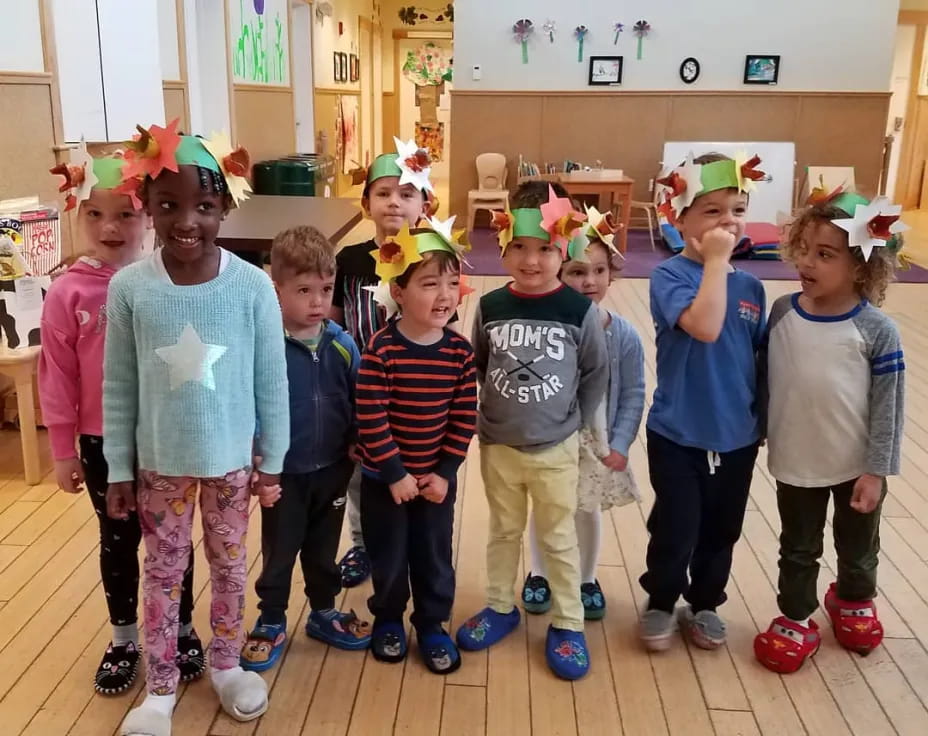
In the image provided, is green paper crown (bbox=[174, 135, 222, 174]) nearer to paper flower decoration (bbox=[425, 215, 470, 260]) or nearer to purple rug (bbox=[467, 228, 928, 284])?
paper flower decoration (bbox=[425, 215, 470, 260])

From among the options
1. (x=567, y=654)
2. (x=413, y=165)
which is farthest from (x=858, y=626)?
(x=413, y=165)

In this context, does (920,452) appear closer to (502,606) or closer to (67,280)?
(502,606)

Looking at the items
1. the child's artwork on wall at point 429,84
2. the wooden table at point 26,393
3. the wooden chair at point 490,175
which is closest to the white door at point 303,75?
the wooden chair at point 490,175

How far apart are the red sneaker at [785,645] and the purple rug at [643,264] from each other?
174 inches

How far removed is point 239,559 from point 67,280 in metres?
0.69

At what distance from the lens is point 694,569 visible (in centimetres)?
219

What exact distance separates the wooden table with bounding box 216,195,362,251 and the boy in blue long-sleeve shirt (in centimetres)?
155

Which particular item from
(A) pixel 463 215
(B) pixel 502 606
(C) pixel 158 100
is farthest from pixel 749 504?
(A) pixel 463 215

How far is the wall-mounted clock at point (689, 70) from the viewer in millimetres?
9039

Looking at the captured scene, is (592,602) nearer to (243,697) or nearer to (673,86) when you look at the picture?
(243,697)

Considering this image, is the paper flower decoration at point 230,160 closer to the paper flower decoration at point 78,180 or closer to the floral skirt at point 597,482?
the paper flower decoration at point 78,180

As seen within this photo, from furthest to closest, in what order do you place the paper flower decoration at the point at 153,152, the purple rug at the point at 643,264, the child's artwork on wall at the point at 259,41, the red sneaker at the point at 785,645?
1. the child's artwork on wall at the point at 259,41
2. the purple rug at the point at 643,264
3. the red sneaker at the point at 785,645
4. the paper flower decoration at the point at 153,152

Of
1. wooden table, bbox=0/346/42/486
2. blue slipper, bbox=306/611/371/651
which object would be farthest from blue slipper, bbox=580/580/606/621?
wooden table, bbox=0/346/42/486

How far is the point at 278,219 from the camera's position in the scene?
4.21 metres
